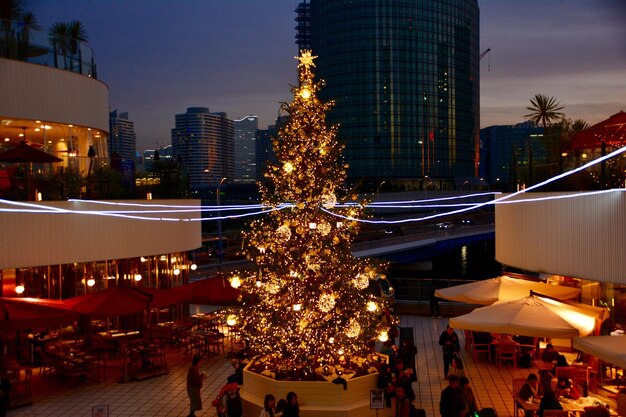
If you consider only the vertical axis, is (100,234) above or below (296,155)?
below

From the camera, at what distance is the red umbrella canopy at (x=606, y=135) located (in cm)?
1694

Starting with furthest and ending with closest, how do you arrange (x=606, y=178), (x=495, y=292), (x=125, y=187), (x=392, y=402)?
(x=125, y=187), (x=495, y=292), (x=606, y=178), (x=392, y=402)

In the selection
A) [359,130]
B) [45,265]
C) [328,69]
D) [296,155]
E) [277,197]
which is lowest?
[45,265]

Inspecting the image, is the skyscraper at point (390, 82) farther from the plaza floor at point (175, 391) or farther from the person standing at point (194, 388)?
the person standing at point (194, 388)

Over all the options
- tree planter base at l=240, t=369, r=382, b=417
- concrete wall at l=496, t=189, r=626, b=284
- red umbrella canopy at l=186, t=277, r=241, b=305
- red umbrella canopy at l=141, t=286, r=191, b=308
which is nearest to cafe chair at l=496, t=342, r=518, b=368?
concrete wall at l=496, t=189, r=626, b=284

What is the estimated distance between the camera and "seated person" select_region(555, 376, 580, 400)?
13.3 meters

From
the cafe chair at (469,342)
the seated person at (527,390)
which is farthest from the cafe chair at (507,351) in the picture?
the seated person at (527,390)

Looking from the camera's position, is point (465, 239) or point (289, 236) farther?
point (465, 239)

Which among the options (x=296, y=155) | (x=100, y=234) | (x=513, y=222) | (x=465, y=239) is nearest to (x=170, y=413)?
(x=296, y=155)

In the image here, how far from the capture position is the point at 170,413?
13914 millimetres

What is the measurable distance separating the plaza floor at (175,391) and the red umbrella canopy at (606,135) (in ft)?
21.6

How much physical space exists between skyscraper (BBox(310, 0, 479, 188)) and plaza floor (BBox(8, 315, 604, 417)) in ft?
402

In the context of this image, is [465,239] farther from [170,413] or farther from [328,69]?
[328,69]

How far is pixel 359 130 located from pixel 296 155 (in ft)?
440
